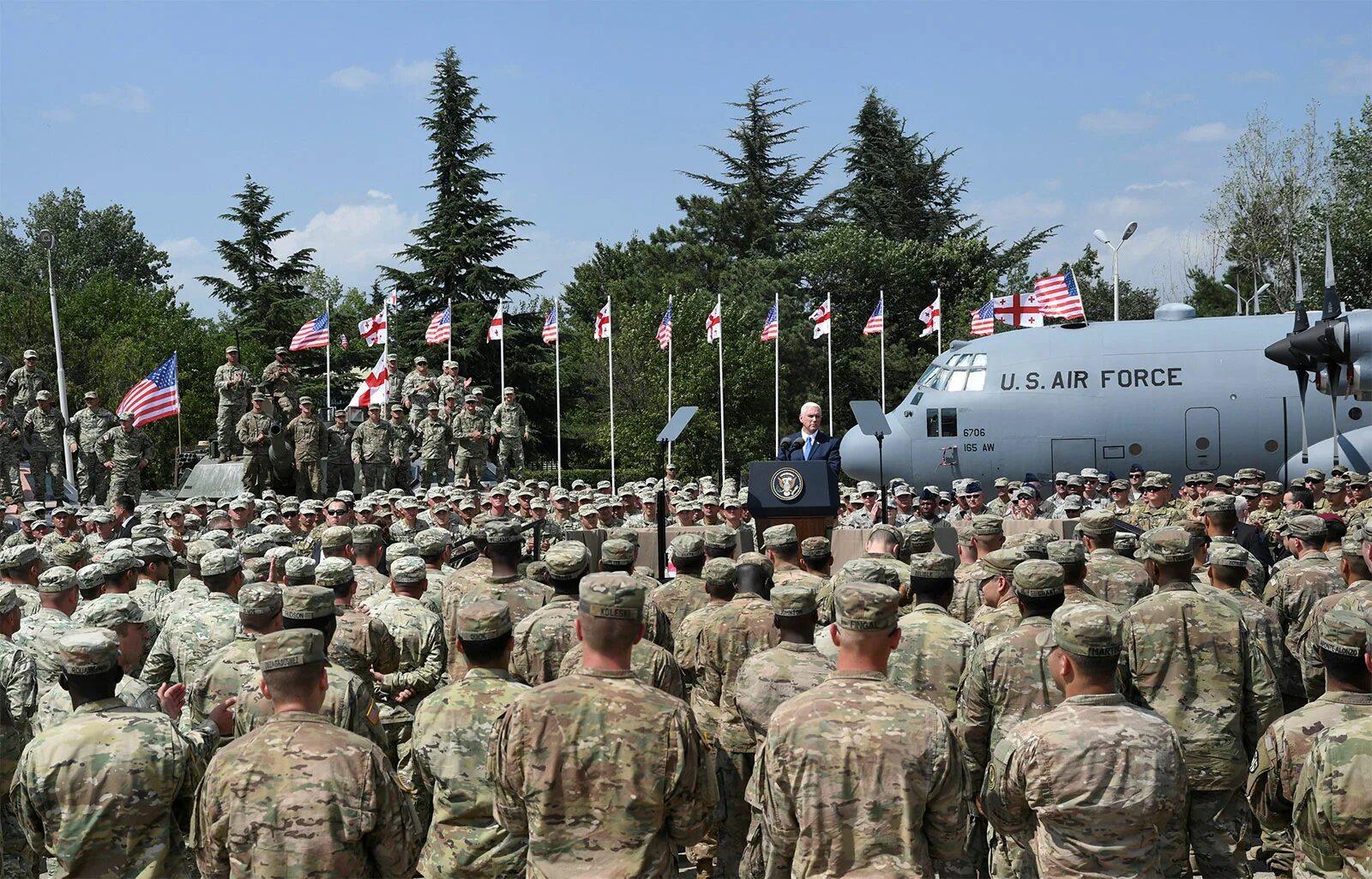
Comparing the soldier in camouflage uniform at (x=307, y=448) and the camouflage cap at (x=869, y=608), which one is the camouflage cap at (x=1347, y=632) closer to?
the camouflage cap at (x=869, y=608)

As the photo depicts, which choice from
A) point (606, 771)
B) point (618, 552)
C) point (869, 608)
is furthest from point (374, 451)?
point (869, 608)

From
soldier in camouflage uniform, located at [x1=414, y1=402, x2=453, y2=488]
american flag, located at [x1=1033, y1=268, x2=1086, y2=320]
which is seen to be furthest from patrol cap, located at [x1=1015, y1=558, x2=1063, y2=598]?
american flag, located at [x1=1033, y1=268, x2=1086, y2=320]

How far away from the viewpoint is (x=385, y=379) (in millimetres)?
22141

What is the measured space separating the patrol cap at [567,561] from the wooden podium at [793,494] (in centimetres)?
555

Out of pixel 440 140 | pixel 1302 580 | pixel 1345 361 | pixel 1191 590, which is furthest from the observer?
pixel 440 140

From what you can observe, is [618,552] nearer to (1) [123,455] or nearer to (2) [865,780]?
(2) [865,780]

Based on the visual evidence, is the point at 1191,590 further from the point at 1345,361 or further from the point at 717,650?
the point at 1345,361

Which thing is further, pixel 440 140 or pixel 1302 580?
pixel 440 140

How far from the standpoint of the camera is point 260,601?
5.99m

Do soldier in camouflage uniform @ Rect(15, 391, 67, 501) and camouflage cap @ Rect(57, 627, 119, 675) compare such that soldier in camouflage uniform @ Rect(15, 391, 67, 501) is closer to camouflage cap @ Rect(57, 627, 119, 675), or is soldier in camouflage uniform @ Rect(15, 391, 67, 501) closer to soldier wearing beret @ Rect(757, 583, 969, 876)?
camouflage cap @ Rect(57, 627, 119, 675)

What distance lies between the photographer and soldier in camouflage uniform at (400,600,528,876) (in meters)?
4.86

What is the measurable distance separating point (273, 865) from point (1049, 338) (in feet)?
63.8

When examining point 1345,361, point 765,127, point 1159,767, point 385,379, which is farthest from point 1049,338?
point 765,127

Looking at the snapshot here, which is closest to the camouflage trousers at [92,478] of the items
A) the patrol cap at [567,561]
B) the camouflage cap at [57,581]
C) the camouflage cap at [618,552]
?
the camouflage cap at [57,581]
